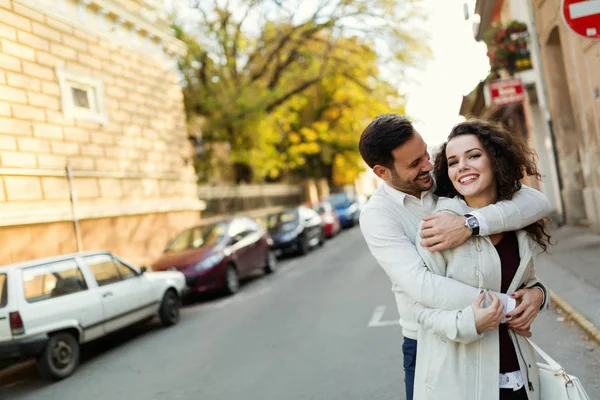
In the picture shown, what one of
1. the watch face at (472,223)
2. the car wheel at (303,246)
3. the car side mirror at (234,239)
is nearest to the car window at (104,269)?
the car side mirror at (234,239)

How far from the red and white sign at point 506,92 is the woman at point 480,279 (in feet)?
42.1

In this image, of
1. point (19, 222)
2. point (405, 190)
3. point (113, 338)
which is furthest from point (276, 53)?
point (405, 190)

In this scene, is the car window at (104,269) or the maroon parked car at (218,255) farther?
the maroon parked car at (218,255)

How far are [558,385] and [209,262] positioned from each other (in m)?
9.51

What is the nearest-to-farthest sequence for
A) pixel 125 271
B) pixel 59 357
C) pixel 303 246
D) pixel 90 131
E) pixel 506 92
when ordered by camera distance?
pixel 59 357, pixel 125 271, pixel 90 131, pixel 506 92, pixel 303 246

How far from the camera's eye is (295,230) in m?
17.5

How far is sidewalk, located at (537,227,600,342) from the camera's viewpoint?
5.99 meters

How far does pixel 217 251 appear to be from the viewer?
456 inches

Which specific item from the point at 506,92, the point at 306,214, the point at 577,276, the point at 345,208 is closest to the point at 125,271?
the point at 577,276

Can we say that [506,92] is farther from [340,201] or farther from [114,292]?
[340,201]

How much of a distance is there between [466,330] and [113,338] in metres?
8.04

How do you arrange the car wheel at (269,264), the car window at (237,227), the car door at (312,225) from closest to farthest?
1. the car window at (237,227)
2. the car wheel at (269,264)
3. the car door at (312,225)

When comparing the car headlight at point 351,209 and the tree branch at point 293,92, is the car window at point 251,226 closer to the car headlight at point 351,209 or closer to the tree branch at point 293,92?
the tree branch at point 293,92

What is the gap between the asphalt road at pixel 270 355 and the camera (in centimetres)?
517
